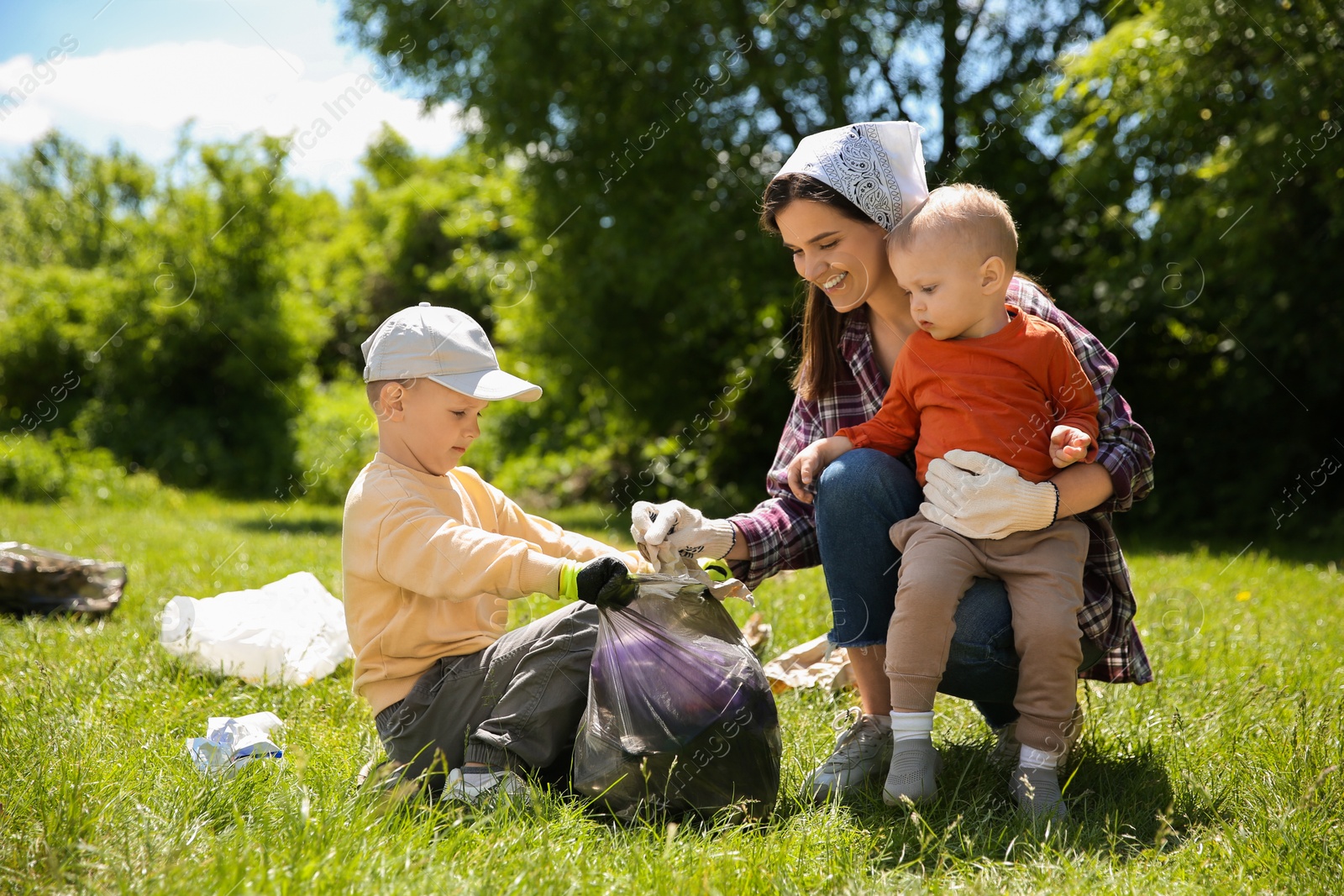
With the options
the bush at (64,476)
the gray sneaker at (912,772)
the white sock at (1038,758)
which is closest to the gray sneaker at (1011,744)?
the white sock at (1038,758)

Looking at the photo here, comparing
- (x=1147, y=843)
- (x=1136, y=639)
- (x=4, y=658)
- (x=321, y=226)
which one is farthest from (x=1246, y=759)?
(x=321, y=226)

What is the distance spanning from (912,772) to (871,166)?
1.35 meters

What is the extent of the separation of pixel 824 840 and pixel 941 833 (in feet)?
0.90

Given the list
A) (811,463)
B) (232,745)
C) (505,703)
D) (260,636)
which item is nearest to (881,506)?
(811,463)

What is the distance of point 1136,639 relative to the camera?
245 centimetres

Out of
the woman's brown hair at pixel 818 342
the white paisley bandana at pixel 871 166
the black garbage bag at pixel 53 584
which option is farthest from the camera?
the black garbage bag at pixel 53 584

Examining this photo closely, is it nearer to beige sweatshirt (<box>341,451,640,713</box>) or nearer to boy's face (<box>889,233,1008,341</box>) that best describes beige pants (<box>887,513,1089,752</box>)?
boy's face (<box>889,233,1008,341</box>)

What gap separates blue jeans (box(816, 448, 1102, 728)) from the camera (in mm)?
2267

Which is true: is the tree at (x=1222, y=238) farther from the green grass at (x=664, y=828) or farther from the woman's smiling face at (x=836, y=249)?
the woman's smiling face at (x=836, y=249)

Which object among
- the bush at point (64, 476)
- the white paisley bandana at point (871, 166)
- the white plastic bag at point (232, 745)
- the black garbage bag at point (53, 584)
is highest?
the white paisley bandana at point (871, 166)

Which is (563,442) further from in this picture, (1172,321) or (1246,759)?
(1246,759)

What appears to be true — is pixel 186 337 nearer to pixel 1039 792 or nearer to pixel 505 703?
pixel 505 703

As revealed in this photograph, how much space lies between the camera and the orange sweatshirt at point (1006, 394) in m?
2.17

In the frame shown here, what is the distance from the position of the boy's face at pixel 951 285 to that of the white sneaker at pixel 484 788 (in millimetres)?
1315
